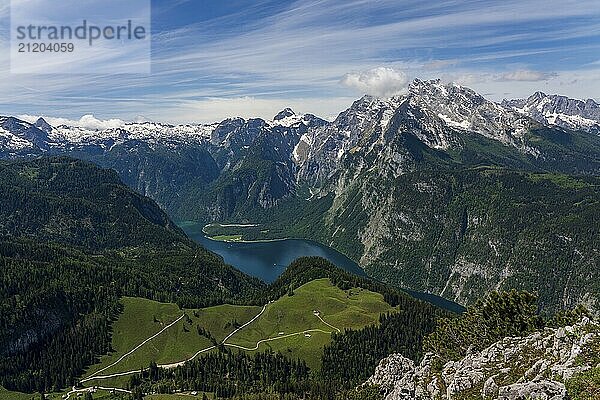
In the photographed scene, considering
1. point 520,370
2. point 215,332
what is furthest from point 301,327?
point 520,370

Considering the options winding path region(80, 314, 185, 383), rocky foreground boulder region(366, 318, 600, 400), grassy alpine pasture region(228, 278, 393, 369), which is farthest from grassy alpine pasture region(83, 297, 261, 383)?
rocky foreground boulder region(366, 318, 600, 400)

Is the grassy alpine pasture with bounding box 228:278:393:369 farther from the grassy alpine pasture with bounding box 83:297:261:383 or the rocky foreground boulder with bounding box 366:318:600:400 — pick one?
the rocky foreground boulder with bounding box 366:318:600:400

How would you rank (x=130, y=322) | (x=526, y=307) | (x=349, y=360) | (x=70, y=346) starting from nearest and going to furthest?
1. (x=526, y=307)
2. (x=349, y=360)
3. (x=70, y=346)
4. (x=130, y=322)

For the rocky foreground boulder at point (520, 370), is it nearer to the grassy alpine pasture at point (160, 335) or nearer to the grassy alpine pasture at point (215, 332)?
the grassy alpine pasture at point (215, 332)

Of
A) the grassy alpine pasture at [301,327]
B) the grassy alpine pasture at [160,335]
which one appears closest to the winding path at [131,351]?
the grassy alpine pasture at [160,335]

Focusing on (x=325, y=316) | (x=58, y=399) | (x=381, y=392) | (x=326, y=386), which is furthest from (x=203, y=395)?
(x=325, y=316)

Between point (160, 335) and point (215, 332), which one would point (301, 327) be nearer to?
point (215, 332)

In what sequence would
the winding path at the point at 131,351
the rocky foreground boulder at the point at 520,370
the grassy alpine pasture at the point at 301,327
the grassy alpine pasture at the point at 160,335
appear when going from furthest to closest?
the grassy alpine pasture at the point at 160,335 < the grassy alpine pasture at the point at 301,327 < the winding path at the point at 131,351 < the rocky foreground boulder at the point at 520,370

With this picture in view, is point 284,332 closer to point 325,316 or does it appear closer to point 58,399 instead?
point 325,316

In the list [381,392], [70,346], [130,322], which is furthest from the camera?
[130,322]
